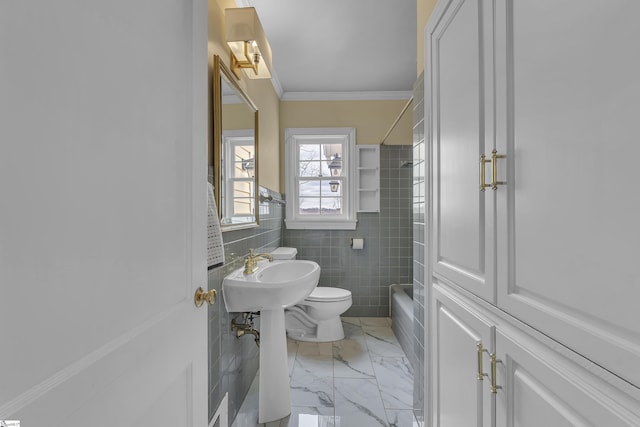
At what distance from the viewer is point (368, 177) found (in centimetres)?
365

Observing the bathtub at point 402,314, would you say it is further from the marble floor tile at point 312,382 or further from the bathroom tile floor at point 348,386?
the marble floor tile at point 312,382

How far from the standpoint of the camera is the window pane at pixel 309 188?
3.66 metres

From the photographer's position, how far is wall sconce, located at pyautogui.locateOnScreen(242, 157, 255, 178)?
214 centimetres

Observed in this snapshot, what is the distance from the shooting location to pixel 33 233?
449mm

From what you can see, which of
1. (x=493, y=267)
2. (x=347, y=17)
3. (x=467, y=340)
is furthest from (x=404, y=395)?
(x=347, y=17)

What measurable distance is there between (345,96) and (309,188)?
1.06 m

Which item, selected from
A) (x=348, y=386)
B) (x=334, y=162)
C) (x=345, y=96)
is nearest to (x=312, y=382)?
(x=348, y=386)

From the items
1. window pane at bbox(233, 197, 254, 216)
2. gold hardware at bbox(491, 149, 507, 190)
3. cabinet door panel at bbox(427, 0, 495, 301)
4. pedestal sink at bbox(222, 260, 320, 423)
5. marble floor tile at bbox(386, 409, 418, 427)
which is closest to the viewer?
gold hardware at bbox(491, 149, 507, 190)

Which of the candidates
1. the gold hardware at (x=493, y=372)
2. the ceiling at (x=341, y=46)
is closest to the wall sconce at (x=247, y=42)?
the ceiling at (x=341, y=46)

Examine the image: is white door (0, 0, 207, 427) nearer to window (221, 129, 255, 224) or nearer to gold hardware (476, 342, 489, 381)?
gold hardware (476, 342, 489, 381)

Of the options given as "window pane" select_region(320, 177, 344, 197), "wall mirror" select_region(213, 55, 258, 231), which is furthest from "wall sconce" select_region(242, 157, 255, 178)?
"window pane" select_region(320, 177, 344, 197)

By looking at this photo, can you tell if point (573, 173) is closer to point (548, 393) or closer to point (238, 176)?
point (548, 393)

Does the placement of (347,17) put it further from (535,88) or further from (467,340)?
(467,340)

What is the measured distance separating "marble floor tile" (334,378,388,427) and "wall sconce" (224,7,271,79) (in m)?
2.04
